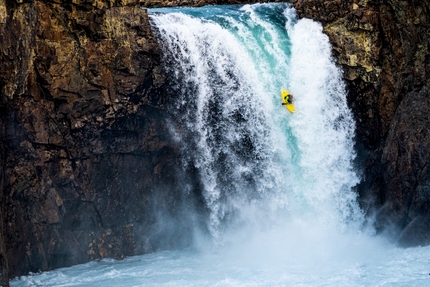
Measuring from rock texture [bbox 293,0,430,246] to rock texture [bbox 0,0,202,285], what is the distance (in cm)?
558

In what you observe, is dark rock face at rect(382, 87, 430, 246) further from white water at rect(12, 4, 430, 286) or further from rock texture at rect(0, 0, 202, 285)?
rock texture at rect(0, 0, 202, 285)

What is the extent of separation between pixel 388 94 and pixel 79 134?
8.77 m

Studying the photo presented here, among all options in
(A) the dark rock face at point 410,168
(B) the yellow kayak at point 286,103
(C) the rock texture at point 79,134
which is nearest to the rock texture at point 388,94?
(A) the dark rock face at point 410,168

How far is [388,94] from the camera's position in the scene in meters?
19.6

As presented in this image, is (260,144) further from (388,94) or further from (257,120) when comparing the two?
(388,94)

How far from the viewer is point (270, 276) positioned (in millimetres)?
16031

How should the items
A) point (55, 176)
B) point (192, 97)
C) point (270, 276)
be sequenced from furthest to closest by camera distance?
point (192, 97) → point (55, 176) → point (270, 276)

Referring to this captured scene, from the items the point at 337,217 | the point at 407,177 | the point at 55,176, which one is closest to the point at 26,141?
the point at 55,176

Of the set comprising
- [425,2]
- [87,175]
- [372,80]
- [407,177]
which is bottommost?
[407,177]

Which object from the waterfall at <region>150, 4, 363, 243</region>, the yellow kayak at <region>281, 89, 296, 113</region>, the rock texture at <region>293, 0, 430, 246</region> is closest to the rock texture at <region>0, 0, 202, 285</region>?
the waterfall at <region>150, 4, 363, 243</region>

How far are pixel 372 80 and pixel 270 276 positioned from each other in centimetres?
688

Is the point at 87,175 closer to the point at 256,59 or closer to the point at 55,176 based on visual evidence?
the point at 55,176

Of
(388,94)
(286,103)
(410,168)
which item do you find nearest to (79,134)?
(286,103)

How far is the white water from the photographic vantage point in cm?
1830
